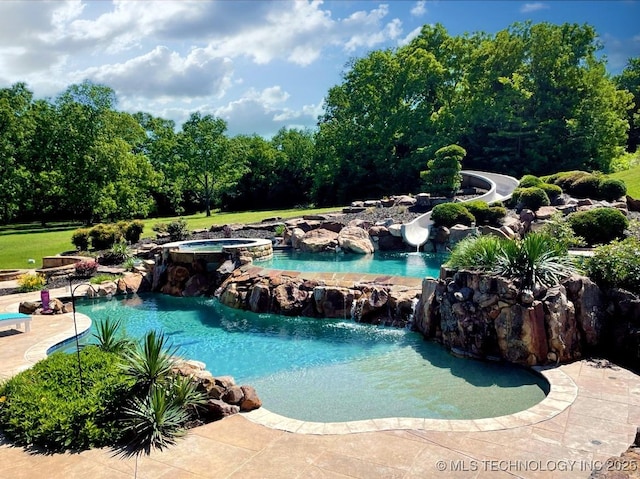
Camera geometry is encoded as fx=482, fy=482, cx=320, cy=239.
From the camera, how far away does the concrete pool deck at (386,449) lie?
529cm

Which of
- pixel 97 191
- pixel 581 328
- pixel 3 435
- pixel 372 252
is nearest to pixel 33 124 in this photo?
pixel 97 191

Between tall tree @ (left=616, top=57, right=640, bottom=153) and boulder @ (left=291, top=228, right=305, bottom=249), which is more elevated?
tall tree @ (left=616, top=57, right=640, bottom=153)

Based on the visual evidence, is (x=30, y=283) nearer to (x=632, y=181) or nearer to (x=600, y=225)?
(x=600, y=225)

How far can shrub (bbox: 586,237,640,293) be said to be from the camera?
9.39m

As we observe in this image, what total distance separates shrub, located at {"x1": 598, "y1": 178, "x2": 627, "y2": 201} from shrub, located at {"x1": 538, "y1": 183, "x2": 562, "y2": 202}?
202 centimetres

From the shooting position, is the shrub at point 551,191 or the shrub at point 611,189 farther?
the shrub at point 551,191

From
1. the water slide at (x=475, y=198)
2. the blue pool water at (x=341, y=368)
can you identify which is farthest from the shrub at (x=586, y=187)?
the blue pool water at (x=341, y=368)

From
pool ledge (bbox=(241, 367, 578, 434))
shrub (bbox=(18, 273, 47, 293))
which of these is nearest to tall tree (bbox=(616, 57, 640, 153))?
pool ledge (bbox=(241, 367, 578, 434))

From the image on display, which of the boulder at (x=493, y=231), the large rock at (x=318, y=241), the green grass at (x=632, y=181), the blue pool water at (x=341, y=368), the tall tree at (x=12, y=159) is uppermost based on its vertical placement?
the tall tree at (x=12, y=159)

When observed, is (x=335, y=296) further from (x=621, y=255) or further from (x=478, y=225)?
(x=478, y=225)

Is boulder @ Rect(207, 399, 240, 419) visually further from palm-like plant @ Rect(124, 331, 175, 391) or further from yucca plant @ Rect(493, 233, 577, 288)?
yucca plant @ Rect(493, 233, 577, 288)

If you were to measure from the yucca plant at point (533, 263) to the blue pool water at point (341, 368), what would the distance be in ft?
5.98

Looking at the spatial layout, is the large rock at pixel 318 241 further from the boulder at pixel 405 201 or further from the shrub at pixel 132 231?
the shrub at pixel 132 231

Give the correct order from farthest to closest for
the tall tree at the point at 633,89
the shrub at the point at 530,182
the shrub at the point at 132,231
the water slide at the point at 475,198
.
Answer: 1. the tall tree at the point at 633,89
2. the shrub at the point at 530,182
3. the shrub at the point at 132,231
4. the water slide at the point at 475,198
